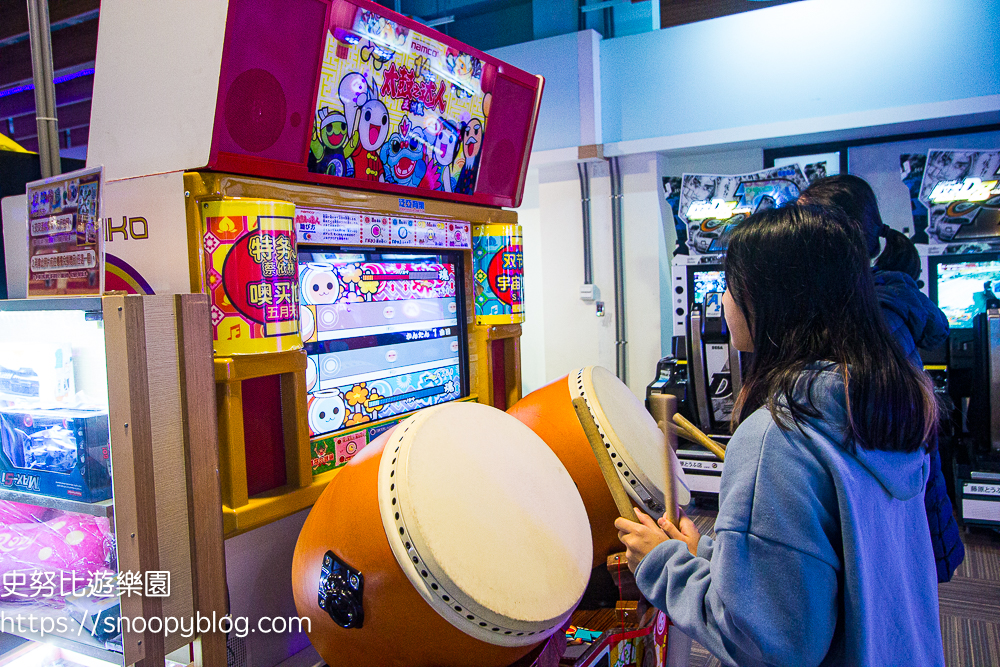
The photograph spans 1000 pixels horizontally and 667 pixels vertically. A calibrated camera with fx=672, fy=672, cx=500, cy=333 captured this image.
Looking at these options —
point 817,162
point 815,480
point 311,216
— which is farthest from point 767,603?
point 817,162

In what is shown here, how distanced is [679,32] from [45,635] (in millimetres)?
5401

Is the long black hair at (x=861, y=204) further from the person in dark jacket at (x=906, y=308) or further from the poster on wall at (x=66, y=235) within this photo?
the poster on wall at (x=66, y=235)

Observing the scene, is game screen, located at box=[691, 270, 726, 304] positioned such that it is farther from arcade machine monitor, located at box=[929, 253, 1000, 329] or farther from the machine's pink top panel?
the machine's pink top panel

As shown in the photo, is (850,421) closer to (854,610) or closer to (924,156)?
(854,610)

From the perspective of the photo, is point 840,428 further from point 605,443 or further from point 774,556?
point 605,443

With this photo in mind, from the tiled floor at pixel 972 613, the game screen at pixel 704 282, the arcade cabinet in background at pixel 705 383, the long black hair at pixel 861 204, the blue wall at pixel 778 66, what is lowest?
the tiled floor at pixel 972 613

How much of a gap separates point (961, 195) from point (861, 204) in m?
3.15

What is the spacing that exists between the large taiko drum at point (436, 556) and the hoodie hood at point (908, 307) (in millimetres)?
1189

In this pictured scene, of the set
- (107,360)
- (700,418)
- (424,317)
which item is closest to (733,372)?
(700,418)

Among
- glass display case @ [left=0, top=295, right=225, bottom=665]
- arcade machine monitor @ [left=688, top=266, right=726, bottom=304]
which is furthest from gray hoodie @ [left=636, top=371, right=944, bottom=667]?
arcade machine monitor @ [left=688, top=266, right=726, bottom=304]

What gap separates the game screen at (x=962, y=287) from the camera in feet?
14.9

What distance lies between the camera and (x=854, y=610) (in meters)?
0.99

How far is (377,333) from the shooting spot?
2320 millimetres

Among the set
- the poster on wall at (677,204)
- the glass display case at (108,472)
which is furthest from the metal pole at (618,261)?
the glass display case at (108,472)
